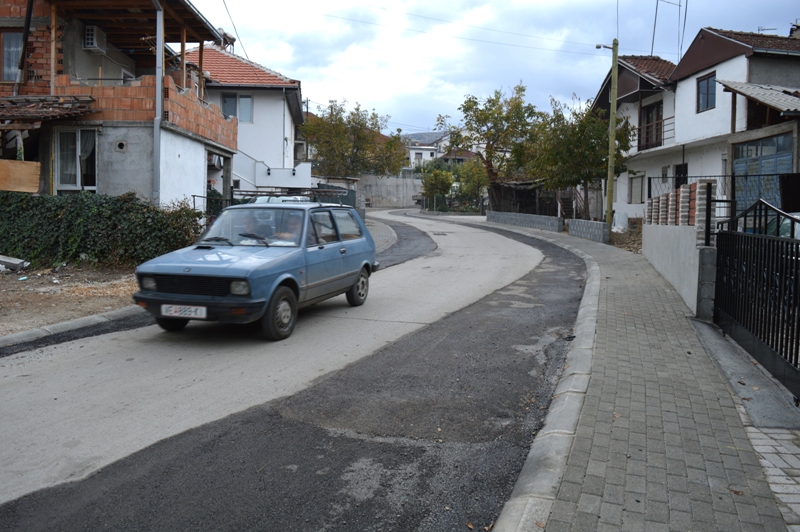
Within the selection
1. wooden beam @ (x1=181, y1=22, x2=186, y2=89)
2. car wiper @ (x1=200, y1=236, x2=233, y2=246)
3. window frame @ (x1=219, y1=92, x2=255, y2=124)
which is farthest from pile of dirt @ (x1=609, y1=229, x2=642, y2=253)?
window frame @ (x1=219, y1=92, x2=255, y2=124)

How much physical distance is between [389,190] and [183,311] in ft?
219

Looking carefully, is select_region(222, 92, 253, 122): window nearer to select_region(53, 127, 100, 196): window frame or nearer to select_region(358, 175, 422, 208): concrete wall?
select_region(53, 127, 100, 196): window frame

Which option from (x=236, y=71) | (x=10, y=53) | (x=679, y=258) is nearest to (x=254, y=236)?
(x=679, y=258)

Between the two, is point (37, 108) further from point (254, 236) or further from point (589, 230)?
point (589, 230)

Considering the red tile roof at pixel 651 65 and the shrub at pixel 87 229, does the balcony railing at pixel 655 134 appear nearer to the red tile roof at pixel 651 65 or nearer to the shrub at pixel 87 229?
the red tile roof at pixel 651 65

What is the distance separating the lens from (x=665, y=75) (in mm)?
30922

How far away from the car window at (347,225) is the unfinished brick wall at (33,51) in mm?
11022

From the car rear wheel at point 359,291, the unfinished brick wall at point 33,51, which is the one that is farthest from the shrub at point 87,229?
the car rear wheel at point 359,291

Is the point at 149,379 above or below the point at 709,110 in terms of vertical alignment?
below

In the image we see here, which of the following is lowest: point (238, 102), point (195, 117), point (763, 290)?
point (763, 290)

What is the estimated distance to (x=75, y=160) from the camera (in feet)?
49.6

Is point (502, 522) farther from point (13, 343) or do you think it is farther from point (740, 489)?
point (13, 343)

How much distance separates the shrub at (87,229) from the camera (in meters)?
13.5

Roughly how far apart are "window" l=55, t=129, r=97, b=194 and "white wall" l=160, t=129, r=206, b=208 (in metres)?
1.60
